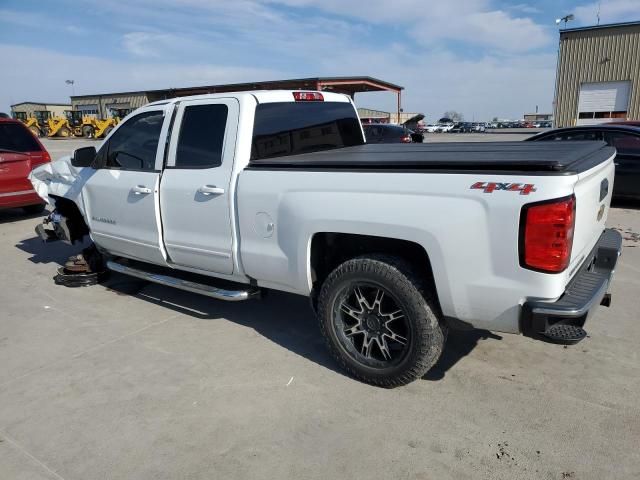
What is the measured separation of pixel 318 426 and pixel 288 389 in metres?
0.47

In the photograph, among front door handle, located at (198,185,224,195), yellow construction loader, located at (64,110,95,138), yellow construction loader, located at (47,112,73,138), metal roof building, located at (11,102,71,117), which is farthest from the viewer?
metal roof building, located at (11,102,71,117)

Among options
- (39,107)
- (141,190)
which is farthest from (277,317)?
(39,107)

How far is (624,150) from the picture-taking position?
27.7 feet

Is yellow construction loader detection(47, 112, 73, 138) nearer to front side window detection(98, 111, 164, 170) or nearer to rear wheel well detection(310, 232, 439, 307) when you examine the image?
front side window detection(98, 111, 164, 170)

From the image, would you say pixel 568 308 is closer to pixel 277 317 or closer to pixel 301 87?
pixel 277 317

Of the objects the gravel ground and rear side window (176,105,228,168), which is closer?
the gravel ground

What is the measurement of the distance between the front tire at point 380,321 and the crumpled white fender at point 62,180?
3.27 meters

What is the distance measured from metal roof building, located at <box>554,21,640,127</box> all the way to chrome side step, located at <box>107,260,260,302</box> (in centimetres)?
2392

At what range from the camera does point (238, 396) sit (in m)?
3.33

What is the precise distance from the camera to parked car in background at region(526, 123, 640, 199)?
833 cm

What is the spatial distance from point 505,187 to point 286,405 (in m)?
1.88

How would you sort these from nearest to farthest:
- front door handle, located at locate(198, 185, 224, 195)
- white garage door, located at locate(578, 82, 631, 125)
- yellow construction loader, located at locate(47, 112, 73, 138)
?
front door handle, located at locate(198, 185, 224, 195) < white garage door, located at locate(578, 82, 631, 125) < yellow construction loader, located at locate(47, 112, 73, 138)

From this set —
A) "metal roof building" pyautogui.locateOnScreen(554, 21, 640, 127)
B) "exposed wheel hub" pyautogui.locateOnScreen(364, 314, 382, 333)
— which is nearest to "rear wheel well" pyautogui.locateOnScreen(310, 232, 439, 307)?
"exposed wheel hub" pyautogui.locateOnScreen(364, 314, 382, 333)

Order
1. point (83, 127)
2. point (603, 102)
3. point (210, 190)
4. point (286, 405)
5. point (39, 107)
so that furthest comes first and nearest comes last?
point (39, 107), point (83, 127), point (603, 102), point (210, 190), point (286, 405)
